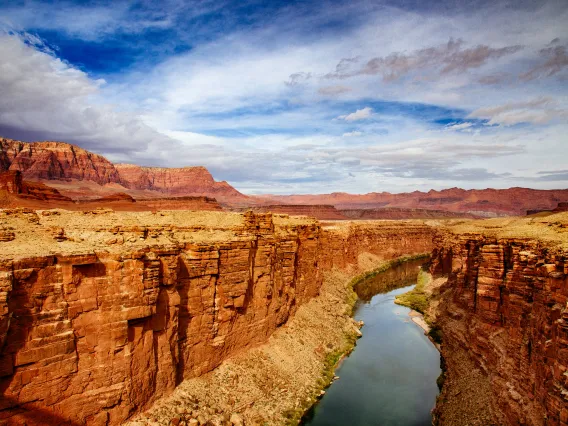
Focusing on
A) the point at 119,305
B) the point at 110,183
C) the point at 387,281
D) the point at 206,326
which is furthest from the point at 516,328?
the point at 110,183

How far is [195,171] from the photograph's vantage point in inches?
6393

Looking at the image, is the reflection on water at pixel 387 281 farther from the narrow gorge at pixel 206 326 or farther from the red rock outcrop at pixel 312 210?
the red rock outcrop at pixel 312 210

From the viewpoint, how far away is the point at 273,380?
23375 mm

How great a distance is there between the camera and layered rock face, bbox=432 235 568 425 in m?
15.1

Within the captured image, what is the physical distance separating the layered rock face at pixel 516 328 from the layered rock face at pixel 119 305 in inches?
569

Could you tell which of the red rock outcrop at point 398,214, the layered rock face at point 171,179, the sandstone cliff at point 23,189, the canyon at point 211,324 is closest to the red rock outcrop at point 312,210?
the red rock outcrop at point 398,214

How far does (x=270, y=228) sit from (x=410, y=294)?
31159 mm

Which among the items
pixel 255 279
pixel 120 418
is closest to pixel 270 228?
pixel 255 279

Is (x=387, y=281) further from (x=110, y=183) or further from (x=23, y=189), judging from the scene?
(x=110, y=183)

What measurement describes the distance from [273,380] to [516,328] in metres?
14.7

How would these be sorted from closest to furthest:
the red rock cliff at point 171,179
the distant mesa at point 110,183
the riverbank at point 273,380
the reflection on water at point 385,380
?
the riverbank at point 273,380 < the reflection on water at point 385,380 < the distant mesa at point 110,183 < the red rock cliff at point 171,179

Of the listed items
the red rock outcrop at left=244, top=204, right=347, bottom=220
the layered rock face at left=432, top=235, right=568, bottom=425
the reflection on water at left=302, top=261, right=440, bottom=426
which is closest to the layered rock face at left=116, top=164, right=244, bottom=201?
the red rock outcrop at left=244, top=204, right=347, bottom=220

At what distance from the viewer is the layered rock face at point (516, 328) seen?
15.1 meters

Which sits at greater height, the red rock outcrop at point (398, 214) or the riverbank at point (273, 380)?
the red rock outcrop at point (398, 214)
